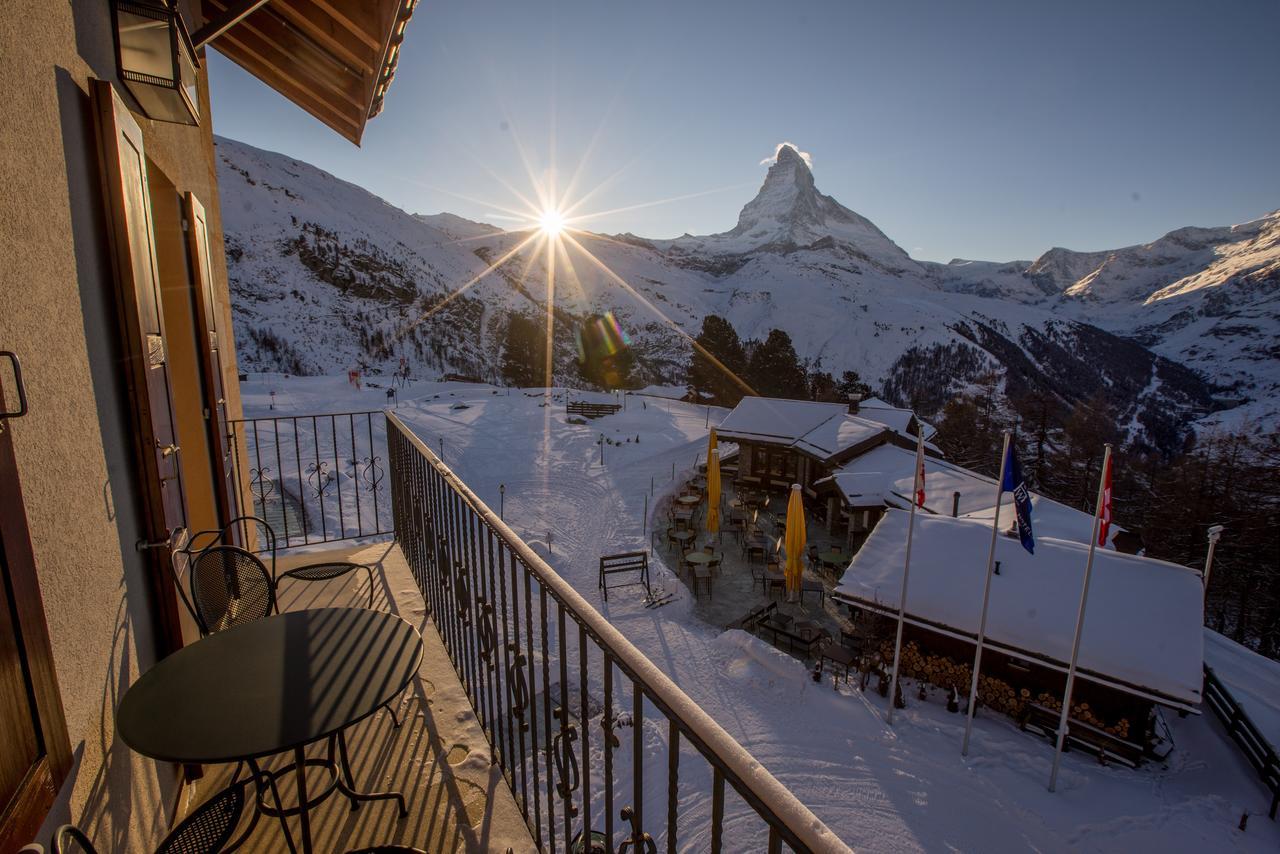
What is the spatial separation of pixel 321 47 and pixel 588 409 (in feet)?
96.7

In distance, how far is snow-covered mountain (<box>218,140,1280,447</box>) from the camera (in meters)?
59.2

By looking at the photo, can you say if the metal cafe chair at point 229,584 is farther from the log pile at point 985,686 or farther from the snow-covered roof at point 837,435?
the snow-covered roof at point 837,435

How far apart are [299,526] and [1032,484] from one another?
3203cm

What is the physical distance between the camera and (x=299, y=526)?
1077 centimetres

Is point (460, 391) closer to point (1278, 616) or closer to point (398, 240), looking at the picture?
point (1278, 616)

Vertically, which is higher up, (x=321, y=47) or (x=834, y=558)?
(x=321, y=47)

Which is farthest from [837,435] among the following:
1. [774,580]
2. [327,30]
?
[327,30]

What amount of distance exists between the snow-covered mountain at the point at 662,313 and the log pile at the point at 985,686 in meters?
52.1

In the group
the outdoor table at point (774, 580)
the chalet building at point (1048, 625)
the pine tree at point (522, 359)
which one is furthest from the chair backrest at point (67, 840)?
the pine tree at point (522, 359)

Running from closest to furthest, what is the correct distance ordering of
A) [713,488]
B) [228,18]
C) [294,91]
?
[228,18], [294,91], [713,488]

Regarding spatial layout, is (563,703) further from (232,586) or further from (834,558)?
(834,558)

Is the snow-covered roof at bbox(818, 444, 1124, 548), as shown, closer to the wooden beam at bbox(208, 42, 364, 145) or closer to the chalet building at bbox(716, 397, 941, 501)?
the chalet building at bbox(716, 397, 941, 501)

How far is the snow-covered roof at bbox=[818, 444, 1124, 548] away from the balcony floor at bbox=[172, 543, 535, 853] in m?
13.4

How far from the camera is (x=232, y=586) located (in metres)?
2.90
